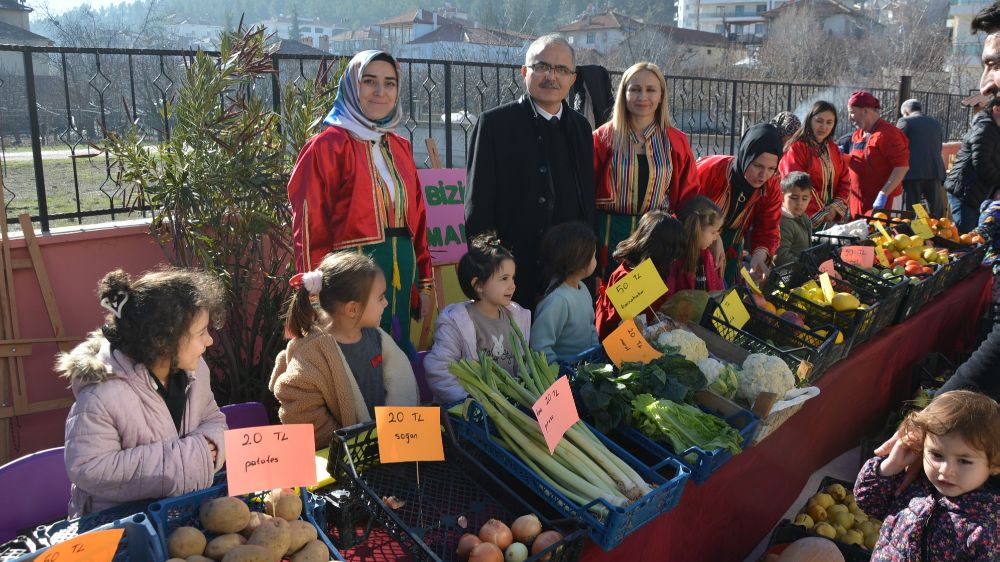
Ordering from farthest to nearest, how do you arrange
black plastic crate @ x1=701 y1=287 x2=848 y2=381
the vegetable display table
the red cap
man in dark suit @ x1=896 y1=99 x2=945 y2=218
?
man in dark suit @ x1=896 y1=99 x2=945 y2=218 → the red cap → black plastic crate @ x1=701 y1=287 x2=848 y2=381 → the vegetable display table

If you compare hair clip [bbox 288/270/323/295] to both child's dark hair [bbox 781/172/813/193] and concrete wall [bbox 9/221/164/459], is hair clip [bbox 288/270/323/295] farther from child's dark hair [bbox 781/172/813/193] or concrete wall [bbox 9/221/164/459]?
child's dark hair [bbox 781/172/813/193]

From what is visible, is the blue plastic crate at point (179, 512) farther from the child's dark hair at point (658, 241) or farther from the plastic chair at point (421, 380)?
the child's dark hair at point (658, 241)

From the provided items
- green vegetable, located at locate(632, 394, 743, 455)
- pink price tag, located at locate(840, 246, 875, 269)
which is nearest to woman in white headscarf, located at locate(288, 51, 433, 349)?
green vegetable, located at locate(632, 394, 743, 455)

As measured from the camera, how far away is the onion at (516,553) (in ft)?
5.07

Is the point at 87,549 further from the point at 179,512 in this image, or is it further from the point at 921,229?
the point at 921,229

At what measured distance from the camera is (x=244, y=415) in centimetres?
242

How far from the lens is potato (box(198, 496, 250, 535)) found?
1426 millimetres

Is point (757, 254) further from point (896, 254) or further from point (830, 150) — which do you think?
point (830, 150)

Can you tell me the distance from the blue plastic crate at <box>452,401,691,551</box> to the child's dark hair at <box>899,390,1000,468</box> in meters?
0.65

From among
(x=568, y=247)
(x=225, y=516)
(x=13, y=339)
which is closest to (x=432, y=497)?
(x=225, y=516)

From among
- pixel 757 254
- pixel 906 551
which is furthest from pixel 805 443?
pixel 757 254

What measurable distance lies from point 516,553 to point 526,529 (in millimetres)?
85

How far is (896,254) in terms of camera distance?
4.42 metres

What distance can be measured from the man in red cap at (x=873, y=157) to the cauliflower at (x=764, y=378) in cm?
468
